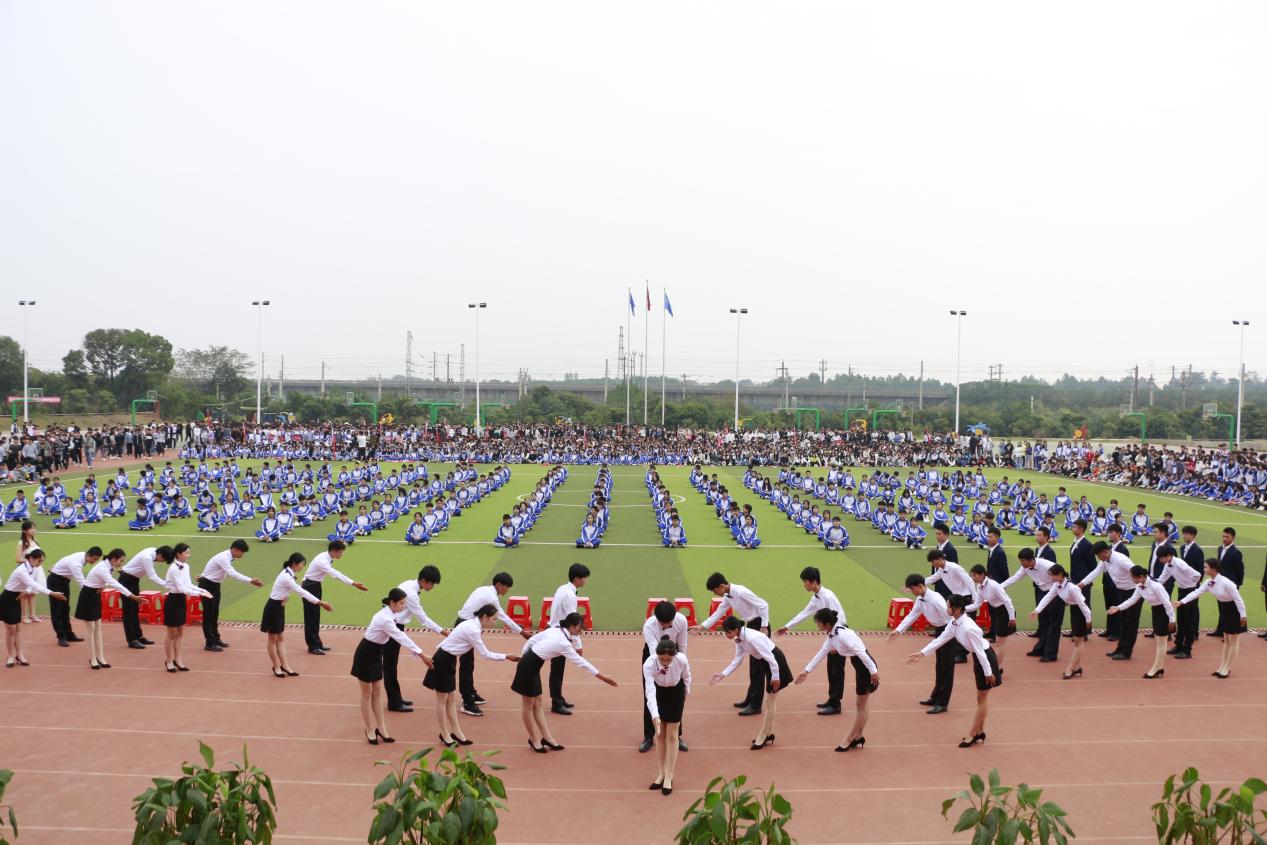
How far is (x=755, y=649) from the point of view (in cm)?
792

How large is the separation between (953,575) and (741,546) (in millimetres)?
8931

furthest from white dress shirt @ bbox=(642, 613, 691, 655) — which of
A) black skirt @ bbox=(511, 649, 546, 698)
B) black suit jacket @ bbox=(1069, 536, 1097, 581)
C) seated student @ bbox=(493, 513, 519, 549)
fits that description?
seated student @ bbox=(493, 513, 519, 549)

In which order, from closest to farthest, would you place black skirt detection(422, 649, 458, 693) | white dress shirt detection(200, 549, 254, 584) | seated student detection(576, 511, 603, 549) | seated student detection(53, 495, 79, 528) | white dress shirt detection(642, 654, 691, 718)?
white dress shirt detection(642, 654, 691, 718), black skirt detection(422, 649, 458, 693), white dress shirt detection(200, 549, 254, 584), seated student detection(576, 511, 603, 549), seated student detection(53, 495, 79, 528)

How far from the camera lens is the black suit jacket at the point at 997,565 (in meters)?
11.3

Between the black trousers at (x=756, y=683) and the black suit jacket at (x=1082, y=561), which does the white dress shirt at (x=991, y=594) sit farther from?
the black trousers at (x=756, y=683)

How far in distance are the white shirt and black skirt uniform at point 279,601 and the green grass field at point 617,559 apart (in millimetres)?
2482

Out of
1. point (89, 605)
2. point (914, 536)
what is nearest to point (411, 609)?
point (89, 605)

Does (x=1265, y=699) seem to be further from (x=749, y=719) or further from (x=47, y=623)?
(x=47, y=623)

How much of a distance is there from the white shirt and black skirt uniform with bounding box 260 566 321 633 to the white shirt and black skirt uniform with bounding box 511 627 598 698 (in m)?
3.44

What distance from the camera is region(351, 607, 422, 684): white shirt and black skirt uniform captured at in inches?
305

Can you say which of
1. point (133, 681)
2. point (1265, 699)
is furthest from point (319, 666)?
point (1265, 699)

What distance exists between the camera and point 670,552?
59.9 feet

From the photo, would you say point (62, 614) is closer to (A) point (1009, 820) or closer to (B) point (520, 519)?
(B) point (520, 519)

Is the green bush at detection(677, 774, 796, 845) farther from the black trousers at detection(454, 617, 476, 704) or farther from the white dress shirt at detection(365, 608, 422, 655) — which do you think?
the black trousers at detection(454, 617, 476, 704)
